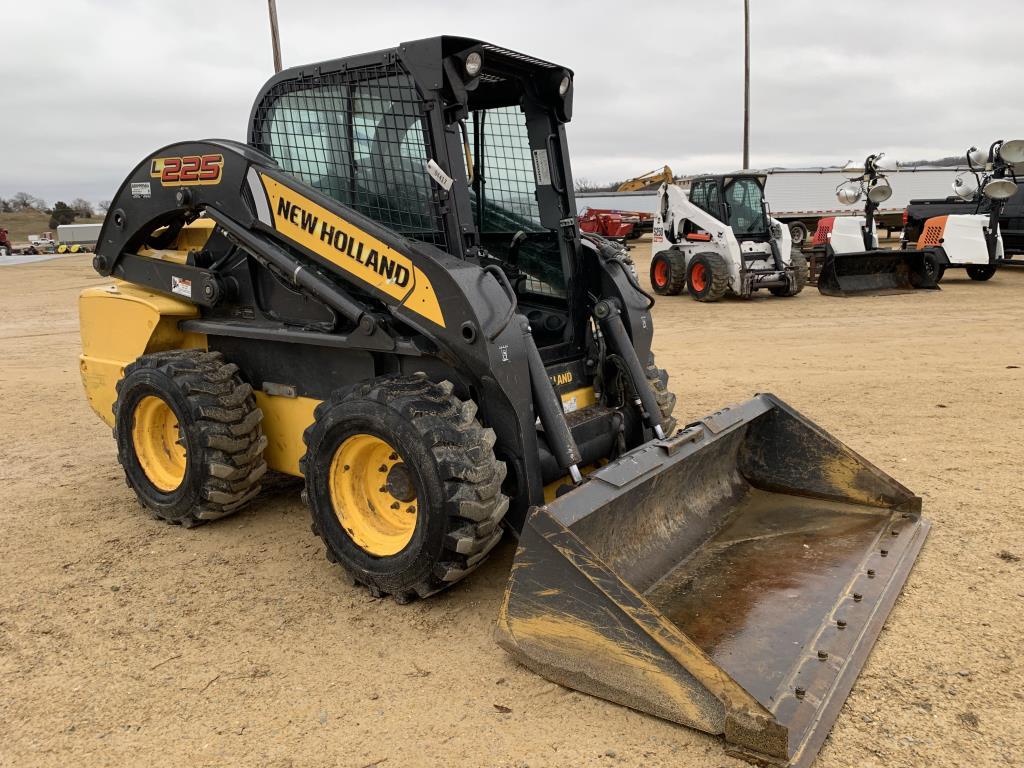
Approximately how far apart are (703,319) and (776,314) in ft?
4.12

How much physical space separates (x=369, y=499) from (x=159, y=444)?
166cm

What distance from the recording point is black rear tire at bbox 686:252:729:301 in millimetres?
14031

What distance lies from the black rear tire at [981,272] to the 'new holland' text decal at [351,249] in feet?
54.0

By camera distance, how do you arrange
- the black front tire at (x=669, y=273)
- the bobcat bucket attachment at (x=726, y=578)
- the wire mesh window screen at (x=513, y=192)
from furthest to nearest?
the black front tire at (x=669, y=273) → the wire mesh window screen at (x=513, y=192) → the bobcat bucket attachment at (x=726, y=578)

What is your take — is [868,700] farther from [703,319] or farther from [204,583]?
[703,319]

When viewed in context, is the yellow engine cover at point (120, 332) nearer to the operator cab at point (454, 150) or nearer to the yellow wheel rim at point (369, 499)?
the operator cab at point (454, 150)

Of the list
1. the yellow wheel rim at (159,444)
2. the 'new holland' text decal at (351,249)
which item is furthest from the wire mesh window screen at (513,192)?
the yellow wheel rim at (159,444)

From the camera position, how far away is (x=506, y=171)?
4598mm

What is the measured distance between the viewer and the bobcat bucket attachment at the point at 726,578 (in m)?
2.56

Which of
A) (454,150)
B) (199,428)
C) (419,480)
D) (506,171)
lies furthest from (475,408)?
(506,171)

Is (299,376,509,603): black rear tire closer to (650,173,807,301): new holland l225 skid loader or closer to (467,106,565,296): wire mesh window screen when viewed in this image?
(467,106,565,296): wire mesh window screen

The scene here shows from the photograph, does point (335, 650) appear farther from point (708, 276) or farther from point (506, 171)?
point (708, 276)

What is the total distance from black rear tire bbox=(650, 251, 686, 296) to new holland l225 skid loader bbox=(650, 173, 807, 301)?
0.02 m

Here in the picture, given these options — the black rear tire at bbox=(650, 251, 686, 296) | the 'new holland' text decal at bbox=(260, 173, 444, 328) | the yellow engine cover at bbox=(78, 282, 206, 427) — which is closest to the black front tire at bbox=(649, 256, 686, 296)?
the black rear tire at bbox=(650, 251, 686, 296)
